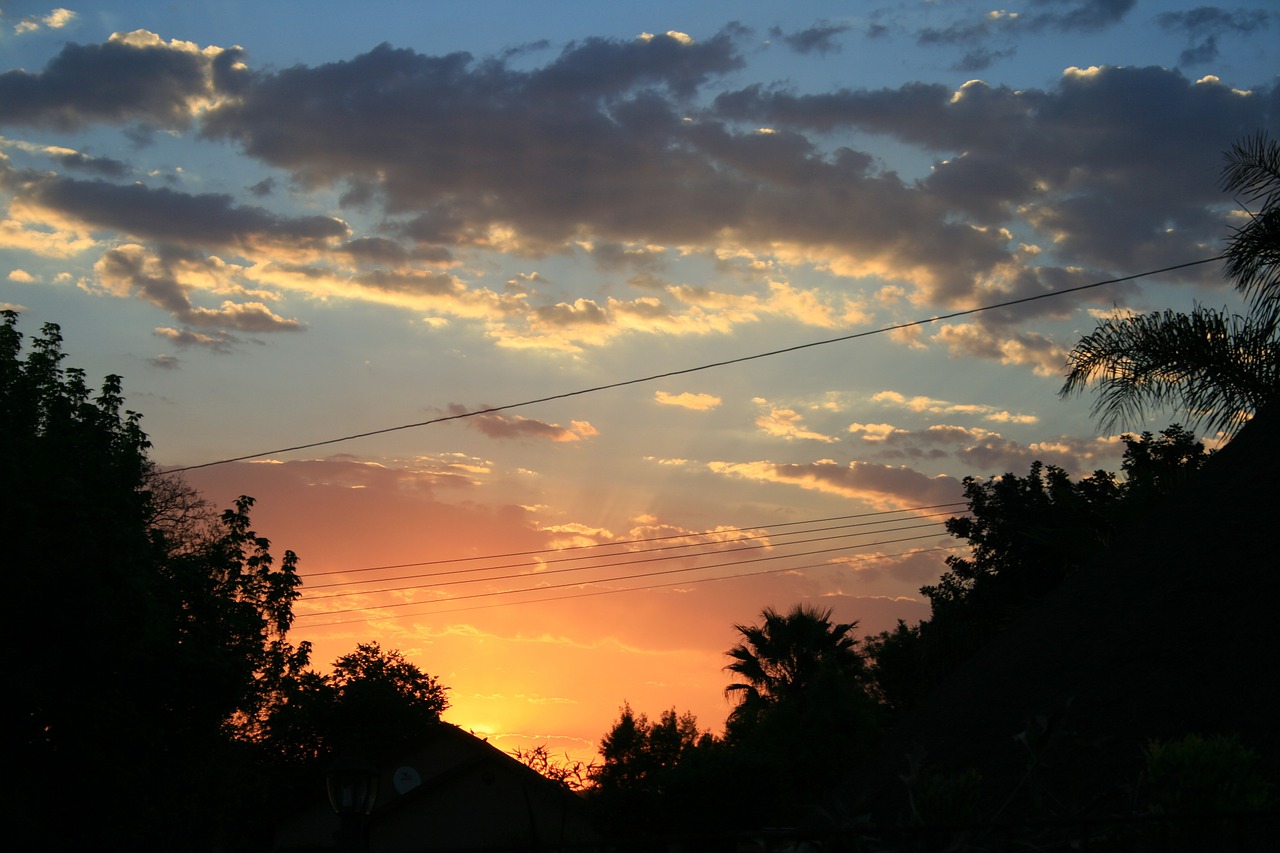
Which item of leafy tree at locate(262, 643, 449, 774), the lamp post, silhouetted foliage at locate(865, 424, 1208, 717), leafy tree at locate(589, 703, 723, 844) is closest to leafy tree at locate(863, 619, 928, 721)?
silhouetted foliage at locate(865, 424, 1208, 717)

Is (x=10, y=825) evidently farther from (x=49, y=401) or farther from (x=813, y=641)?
(x=813, y=641)

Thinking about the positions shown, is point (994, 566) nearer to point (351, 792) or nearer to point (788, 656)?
point (788, 656)

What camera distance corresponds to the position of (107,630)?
20766 mm

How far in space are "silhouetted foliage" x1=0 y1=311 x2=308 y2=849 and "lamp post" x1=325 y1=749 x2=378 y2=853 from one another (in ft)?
31.0

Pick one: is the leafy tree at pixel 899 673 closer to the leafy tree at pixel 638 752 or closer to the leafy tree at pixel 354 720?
the leafy tree at pixel 638 752

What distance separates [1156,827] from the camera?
22.6 ft

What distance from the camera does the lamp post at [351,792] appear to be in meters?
13.3

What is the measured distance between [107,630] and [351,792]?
9.95 metres

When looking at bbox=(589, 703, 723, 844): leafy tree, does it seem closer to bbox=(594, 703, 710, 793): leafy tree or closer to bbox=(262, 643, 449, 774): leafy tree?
bbox=(594, 703, 710, 793): leafy tree

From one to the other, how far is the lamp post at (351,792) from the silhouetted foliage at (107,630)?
9445mm

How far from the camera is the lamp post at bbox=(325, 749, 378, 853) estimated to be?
1332 cm

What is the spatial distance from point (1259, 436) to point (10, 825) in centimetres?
2099

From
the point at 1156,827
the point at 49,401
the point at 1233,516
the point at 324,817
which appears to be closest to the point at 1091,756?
the point at 1156,827

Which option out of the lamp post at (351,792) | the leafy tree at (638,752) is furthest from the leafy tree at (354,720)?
the lamp post at (351,792)
